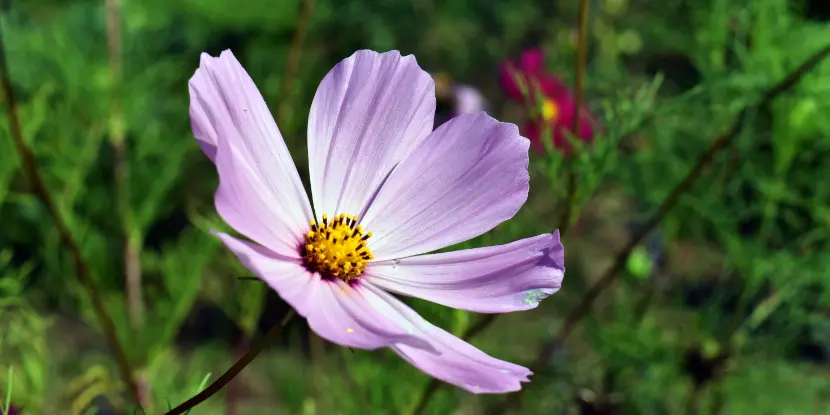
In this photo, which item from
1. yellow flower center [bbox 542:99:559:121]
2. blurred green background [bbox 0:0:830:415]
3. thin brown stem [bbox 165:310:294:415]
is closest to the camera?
thin brown stem [bbox 165:310:294:415]

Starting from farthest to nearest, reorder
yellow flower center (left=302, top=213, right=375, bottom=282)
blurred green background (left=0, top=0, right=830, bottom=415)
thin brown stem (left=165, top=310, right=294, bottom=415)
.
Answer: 1. blurred green background (left=0, top=0, right=830, bottom=415)
2. yellow flower center (left=302, top=213, right=375, bottom=282)
3. thin brown stem (left=165, top=310, right=294, bottom=415)

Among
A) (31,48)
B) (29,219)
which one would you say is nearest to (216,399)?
(29,219)

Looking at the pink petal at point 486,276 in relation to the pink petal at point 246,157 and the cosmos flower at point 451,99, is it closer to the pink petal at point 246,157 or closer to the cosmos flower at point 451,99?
the pink petal at point 246,157

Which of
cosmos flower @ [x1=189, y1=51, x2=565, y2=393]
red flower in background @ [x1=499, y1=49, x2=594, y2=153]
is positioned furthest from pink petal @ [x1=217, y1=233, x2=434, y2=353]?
red flower in background @ [x1=499, y1=49, x2=594, y2=153]

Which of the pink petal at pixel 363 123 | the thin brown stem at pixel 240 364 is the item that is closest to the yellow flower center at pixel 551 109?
the pink petal at pixel 363 123

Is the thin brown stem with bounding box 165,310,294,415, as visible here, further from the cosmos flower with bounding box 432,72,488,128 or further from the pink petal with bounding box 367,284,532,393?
the cosmos flower with bounding box 432,72,488,128

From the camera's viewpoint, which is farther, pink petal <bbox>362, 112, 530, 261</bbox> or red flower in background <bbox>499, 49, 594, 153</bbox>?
red flower in background <bbox>499, 49, 594, 153</bbox>
